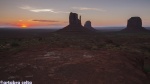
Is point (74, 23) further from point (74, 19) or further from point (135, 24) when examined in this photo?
point (135, 24)

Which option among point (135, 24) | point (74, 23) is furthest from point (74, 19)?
point (135, 24)

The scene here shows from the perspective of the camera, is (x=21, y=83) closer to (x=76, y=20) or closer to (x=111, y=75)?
(x=111, y=75)

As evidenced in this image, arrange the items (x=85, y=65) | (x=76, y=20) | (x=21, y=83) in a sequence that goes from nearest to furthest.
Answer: (x=21, y=83)
(x=85, y=65)
(x=76, y=20)

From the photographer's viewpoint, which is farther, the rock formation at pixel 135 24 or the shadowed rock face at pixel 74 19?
the rock formation at pixel 135 24

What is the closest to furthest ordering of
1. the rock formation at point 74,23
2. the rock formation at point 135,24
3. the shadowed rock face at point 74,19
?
the rock formation at point 74,23 → the shadowed rock face at point 74,19 → the rock formation at point 135,24

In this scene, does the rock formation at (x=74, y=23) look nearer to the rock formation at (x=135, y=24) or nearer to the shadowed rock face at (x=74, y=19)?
the shadowed rock face at (x=74, y=19)

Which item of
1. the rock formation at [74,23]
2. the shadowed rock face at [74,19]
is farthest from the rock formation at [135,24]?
the shadowed rock face at [74,19]

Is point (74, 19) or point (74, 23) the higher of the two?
point (74, 19)

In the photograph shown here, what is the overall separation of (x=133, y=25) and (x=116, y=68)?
126 metres

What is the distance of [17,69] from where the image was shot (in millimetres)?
11250

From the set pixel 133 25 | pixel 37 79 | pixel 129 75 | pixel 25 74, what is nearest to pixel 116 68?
pixel 129 75

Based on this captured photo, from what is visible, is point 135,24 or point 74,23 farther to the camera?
point 135,24

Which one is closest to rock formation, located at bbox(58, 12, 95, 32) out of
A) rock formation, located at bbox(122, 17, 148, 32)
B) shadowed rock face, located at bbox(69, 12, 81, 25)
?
shadowed rock face, located at bbox(69, 12, 81, 25)

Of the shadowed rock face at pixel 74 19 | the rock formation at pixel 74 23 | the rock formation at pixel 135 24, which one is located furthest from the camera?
the rock formation at pixel 135 24
